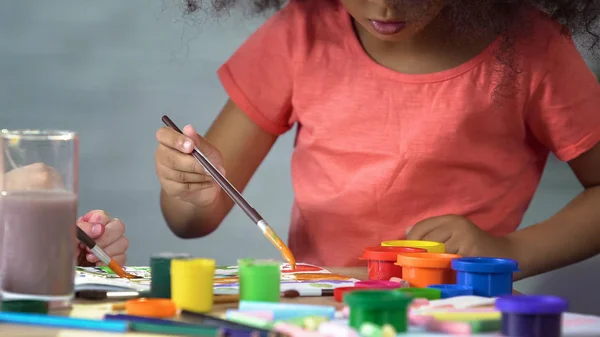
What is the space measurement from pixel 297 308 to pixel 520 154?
74 centimetres

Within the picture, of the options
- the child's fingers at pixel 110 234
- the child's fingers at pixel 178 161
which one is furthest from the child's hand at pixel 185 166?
the child's fingers at pixel 110 234

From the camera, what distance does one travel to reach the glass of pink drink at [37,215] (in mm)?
679

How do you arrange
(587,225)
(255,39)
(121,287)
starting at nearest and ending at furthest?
1. (121,287)
2. (587,225)
3. (255,39)

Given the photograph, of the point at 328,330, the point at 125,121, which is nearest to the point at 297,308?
the point at 328,330

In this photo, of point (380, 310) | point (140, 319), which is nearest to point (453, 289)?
point (380, 310)

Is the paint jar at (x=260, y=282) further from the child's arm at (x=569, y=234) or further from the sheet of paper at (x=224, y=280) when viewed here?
the child's arm at (x=569, y=234)

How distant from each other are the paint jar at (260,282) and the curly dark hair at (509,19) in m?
0.57

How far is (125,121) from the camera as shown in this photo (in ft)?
Result: 8.41

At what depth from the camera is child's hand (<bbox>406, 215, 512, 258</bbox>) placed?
3.40 feet

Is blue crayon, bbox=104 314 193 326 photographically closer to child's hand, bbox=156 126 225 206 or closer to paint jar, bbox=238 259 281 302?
paint jar, bbox=238 259 281 302

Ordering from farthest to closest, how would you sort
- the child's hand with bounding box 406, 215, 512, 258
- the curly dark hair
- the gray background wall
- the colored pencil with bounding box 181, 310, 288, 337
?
the gray background wall
the curly dark hair
the child's hand with bounding box 406, 215, 512, 258
the colored pencil with bounding box 181, 310, 288, 337

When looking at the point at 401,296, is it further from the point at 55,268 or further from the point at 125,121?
the point at 125,121

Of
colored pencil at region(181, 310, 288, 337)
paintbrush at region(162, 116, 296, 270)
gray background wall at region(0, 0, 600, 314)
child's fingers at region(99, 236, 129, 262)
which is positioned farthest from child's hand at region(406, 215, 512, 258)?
gray background wall at region(0, 0, 600, 314)

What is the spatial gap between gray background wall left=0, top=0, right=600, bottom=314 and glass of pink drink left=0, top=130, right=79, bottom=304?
1759mm
